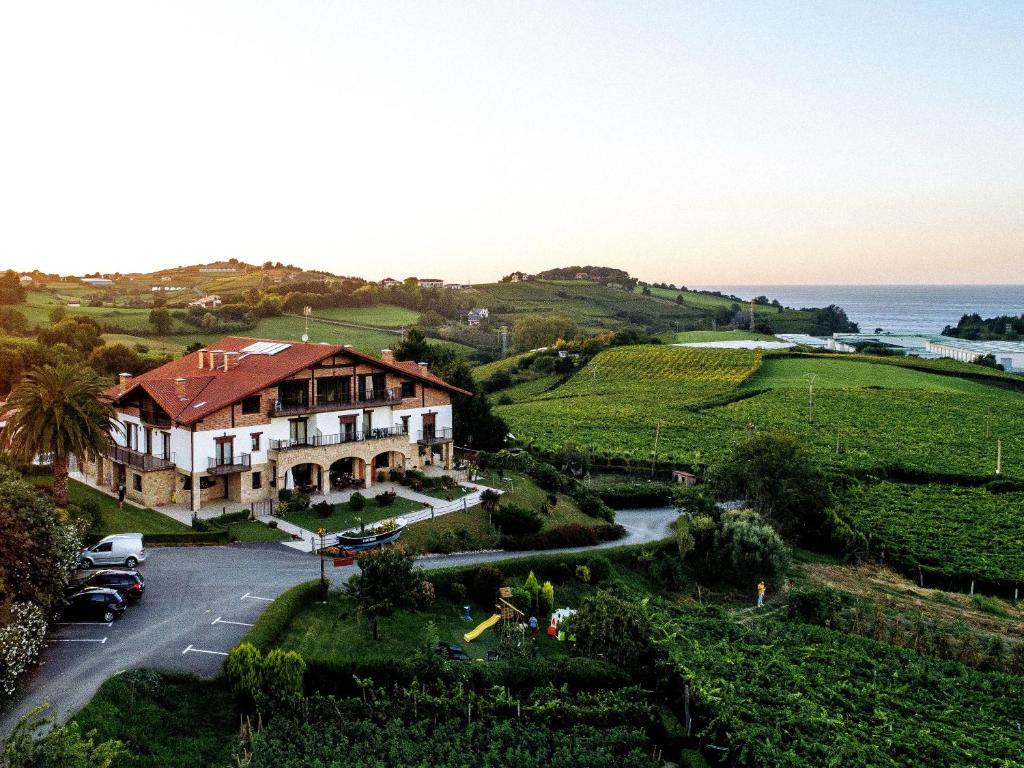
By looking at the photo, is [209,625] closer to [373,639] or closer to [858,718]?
[373,639]

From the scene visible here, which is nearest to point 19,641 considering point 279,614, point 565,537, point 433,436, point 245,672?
point 245,672

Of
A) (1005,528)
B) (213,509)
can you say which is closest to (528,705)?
(213,509)

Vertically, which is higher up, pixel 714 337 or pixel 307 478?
pixel 714 337

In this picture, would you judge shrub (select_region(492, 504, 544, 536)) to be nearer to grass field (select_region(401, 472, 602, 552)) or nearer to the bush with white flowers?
grass field (select_region(401, 472, 602, 552))

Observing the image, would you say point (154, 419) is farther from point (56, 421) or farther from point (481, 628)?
point (481, 628)

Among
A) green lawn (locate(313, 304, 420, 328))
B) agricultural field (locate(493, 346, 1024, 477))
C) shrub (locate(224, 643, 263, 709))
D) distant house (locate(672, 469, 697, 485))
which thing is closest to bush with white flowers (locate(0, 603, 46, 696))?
shrub (locate(224, 643, 263, 709))

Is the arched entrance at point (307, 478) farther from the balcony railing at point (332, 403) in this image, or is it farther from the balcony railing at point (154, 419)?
the balcony railing at point (154, 419)

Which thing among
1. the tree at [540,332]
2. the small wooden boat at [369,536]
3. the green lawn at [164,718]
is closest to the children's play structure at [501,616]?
the small wooden boat at [369,536]
